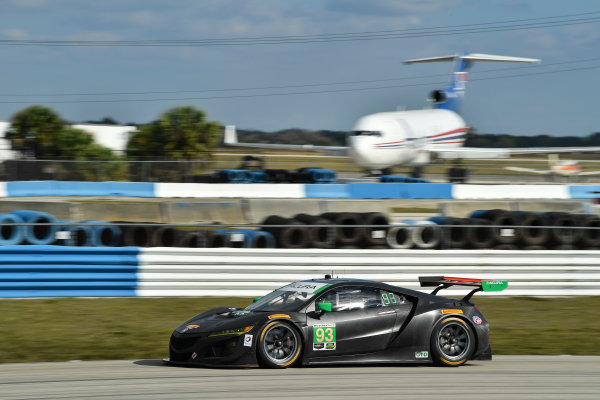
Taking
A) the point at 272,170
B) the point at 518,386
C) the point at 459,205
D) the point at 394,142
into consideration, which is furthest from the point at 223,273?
the point at 394,142

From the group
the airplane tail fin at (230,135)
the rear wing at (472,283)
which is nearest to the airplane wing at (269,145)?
the airplane tail fin at (230,135)

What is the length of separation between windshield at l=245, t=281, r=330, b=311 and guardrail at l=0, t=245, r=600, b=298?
5.71 meters

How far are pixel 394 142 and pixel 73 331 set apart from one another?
1054 inches

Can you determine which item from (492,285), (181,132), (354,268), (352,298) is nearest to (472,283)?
(492,285)

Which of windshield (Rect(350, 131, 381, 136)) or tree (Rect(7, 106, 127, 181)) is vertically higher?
tree (Rect(7, 106, 127, 181))

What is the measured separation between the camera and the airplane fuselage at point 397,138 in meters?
36.7

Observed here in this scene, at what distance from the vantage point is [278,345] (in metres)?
8.81

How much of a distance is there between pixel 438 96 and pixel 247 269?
111 feet

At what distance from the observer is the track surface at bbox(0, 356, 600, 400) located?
7.35 metres

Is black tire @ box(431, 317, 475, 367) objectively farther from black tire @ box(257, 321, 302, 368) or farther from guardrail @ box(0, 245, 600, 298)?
guardrail @ box(0, 245, 600, 298)

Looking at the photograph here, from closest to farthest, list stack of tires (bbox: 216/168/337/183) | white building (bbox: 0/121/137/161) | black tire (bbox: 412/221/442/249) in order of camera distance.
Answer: black tire (bbox: 412/221/442/249) → stack of tires (bbox: 216/168/337/183) → white building (bbox: 0/121/137/161)

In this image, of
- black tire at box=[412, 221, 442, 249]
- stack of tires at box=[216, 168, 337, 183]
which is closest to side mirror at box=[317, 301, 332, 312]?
black tire at box=[412, 221, 442, 249]

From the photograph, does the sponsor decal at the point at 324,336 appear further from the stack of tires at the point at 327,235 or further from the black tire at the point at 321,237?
the black tire at the point at 321,237

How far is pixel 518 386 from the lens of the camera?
26.1 feet
